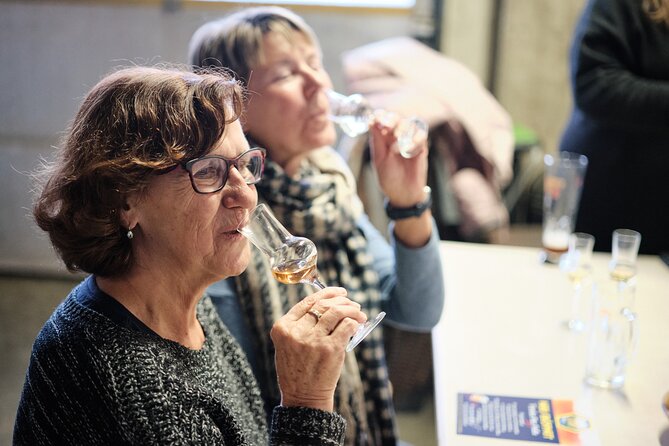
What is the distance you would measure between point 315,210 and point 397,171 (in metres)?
0.22

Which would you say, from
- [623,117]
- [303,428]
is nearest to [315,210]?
[303,428]

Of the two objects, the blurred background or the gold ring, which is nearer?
the gold ring

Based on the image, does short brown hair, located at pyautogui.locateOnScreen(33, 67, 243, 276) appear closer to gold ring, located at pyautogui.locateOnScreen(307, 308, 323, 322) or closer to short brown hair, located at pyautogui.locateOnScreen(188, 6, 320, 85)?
gold ring, located at pyautogui.locateOnScreen(307, 308, 323, 322)

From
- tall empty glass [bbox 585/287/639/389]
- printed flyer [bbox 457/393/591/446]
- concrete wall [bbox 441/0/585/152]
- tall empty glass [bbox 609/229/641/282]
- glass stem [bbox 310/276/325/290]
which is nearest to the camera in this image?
glass stem [bbox 310/276/325/290]

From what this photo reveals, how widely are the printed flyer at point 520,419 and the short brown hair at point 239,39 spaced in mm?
832

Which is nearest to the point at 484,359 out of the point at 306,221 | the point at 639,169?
the point at 306,221

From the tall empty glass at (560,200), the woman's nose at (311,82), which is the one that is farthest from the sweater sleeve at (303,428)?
the tall empty glass at (560,200)

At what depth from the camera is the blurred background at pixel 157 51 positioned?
14.0 ft

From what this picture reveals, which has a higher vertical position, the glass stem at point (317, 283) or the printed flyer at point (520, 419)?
the glass stem at point (317, 283)

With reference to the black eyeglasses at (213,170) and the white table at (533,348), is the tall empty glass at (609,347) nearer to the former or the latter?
the white table at (533,348)

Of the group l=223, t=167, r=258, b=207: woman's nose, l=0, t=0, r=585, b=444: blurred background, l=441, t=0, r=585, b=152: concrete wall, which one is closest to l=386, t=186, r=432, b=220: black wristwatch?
l=223, t=167, r=258, b=207: woman's nose

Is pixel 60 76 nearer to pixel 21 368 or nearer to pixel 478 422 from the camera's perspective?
pixel 21 368

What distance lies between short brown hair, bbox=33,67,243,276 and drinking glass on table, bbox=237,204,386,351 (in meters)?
0.14

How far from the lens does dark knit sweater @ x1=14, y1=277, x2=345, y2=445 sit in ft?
3.61
